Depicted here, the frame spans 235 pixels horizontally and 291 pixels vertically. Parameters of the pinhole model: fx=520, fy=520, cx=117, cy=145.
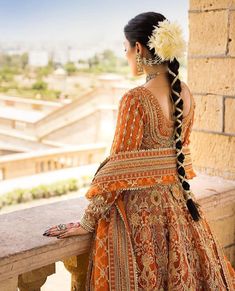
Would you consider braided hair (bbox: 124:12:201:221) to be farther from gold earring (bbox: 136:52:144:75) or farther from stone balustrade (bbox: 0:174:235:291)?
stone balustrade (bbox: 0:174:235:291)

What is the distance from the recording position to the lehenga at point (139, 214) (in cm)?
176

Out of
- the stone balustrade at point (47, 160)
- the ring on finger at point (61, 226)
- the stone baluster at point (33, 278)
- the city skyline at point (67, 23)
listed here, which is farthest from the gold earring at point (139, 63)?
the city skyline at point (67, 23)

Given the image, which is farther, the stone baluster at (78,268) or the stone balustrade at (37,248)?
the stone baluster at (78,268)

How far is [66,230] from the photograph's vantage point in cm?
179

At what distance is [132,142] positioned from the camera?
1.78 meters

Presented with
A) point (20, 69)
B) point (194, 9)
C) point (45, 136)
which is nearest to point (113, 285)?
point (194, 9)

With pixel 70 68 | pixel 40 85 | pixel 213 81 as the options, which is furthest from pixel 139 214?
pixel 70 68

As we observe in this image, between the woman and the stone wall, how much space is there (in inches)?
32.1

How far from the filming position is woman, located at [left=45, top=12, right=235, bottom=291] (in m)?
1.76

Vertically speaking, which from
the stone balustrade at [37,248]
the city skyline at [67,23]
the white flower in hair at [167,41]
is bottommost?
the stone balustrade at [37,248]

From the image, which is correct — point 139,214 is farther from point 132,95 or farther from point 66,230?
point 132,95

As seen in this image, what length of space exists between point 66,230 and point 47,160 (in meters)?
8.98

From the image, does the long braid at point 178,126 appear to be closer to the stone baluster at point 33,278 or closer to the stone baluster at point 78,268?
the stone baluster at point 78,268

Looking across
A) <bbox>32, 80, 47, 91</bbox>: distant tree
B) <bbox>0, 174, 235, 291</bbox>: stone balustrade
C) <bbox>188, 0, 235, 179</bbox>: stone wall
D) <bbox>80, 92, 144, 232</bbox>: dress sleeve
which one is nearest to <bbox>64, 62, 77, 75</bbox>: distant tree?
<bbox>32, 80, 47, 91</bbox>: distant tree
